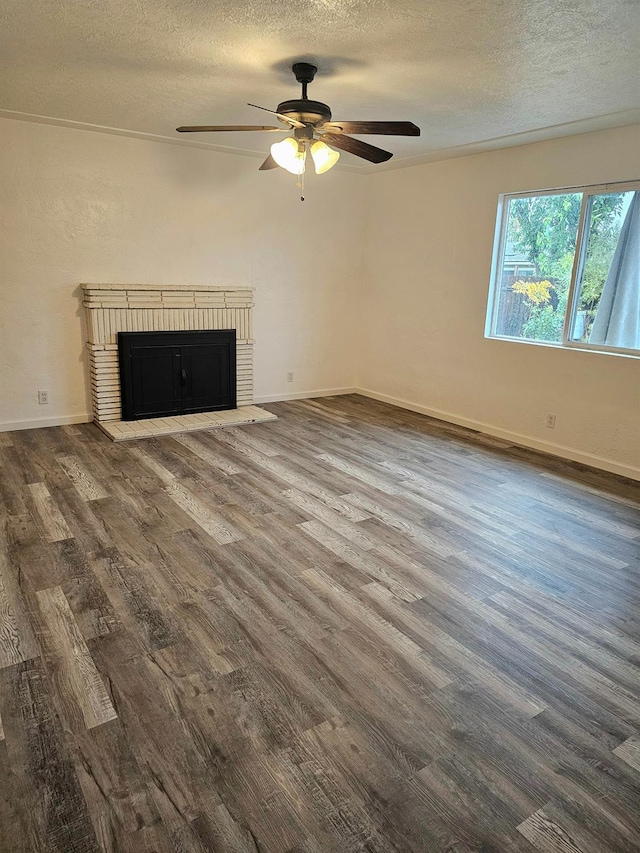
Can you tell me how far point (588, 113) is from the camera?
369cm

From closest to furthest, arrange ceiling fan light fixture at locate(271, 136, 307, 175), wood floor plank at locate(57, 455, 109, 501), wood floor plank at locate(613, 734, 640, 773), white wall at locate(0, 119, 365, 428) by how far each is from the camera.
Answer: wood floor plank at locate(613, 734, 640, 773) → ceiling fan light fixture at locate(271, 136, 307, 175) → wood floor plank at locate(57, 455, 109, 501) → white wall at locate(0, 119, 365, 428)

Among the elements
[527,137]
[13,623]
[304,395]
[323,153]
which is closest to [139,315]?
[304,395]

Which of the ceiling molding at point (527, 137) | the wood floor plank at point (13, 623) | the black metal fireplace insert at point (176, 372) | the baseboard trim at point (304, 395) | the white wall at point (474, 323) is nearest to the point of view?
the wood floor plank at point (13, 623)

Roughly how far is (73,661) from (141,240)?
13.3 feet

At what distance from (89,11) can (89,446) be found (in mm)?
2960

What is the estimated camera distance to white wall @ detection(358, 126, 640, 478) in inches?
166

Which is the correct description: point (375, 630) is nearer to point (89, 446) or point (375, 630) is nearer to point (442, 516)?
point (442, 516)

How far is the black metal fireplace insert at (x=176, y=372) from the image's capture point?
5062 millimetres

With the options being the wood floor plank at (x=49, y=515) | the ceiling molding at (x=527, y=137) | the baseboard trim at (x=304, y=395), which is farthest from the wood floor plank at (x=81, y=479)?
the ceiling molding at (x=527, y=137)

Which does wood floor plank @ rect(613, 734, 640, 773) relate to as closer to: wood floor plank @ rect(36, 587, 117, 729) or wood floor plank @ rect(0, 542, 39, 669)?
wood floor plank @ rect(36, 587, 117, 729)

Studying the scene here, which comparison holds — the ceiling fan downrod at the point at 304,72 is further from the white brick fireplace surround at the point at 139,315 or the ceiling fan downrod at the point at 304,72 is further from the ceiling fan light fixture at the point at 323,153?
the white brick fireplace surround at the point at 139,315

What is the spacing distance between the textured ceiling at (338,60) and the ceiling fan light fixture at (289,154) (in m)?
0.41

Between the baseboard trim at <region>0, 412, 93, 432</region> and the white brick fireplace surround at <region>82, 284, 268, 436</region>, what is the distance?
0.13 meters

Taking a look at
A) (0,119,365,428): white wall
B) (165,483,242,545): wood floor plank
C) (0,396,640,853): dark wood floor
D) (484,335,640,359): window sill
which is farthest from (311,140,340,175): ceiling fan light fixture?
(484,335,640,359): window sill
